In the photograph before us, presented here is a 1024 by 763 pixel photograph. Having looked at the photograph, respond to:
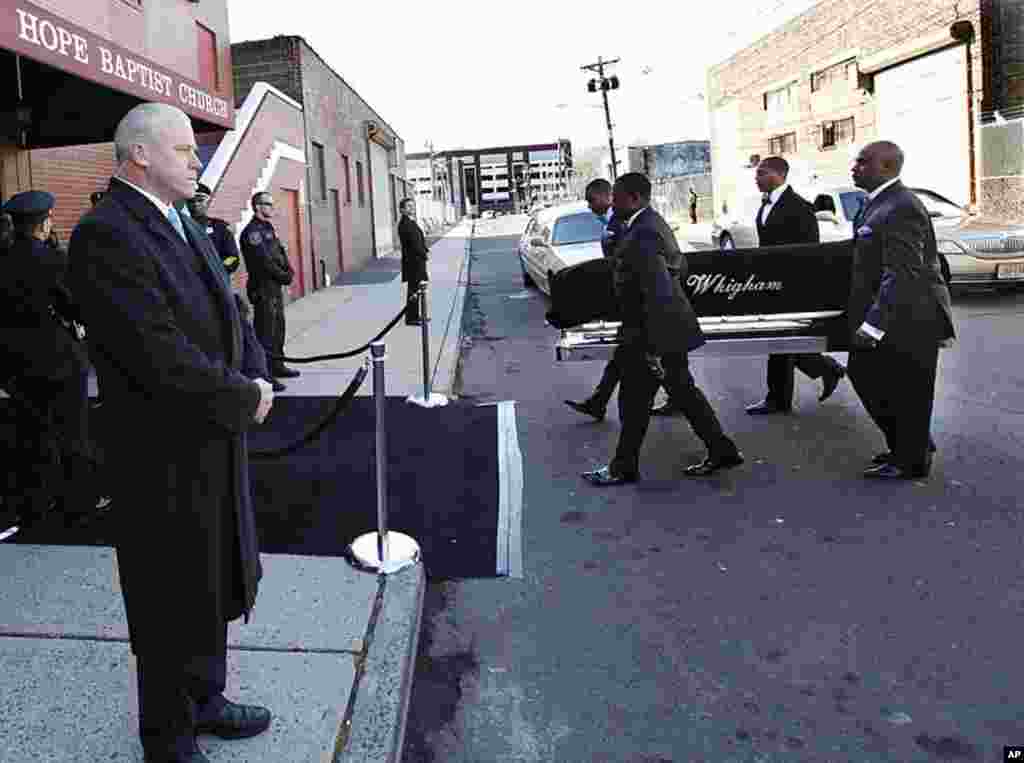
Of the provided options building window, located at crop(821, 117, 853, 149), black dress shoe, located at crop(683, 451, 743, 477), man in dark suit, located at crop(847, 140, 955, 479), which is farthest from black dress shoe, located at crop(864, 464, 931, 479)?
building window, located at crop(821, 117, 853, 149)

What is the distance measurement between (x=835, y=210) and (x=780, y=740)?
559 inches

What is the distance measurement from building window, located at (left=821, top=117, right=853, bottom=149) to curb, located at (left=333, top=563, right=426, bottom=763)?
28.4 meters

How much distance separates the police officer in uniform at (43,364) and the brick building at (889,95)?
63.7 feet

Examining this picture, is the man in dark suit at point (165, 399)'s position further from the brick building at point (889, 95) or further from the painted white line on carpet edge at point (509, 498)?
the brick building at point (889, 95)

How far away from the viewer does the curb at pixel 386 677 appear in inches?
124

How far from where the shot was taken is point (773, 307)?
7277 millimetres

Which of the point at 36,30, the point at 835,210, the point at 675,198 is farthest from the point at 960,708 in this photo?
the point at 675,198

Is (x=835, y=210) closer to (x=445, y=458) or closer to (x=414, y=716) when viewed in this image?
(x=445, y=458)

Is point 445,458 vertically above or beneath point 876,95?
beneath

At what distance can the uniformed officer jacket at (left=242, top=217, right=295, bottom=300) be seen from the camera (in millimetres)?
9742

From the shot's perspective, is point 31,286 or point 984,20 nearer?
point 31,286

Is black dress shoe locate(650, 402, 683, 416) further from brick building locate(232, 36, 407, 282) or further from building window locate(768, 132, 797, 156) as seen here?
building window locate(768, 132, 797, 156)

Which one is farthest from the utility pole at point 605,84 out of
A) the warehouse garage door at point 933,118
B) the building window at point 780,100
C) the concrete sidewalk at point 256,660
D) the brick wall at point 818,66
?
the concrete sidewalk at point 256,660

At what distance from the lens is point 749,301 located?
7277mm
